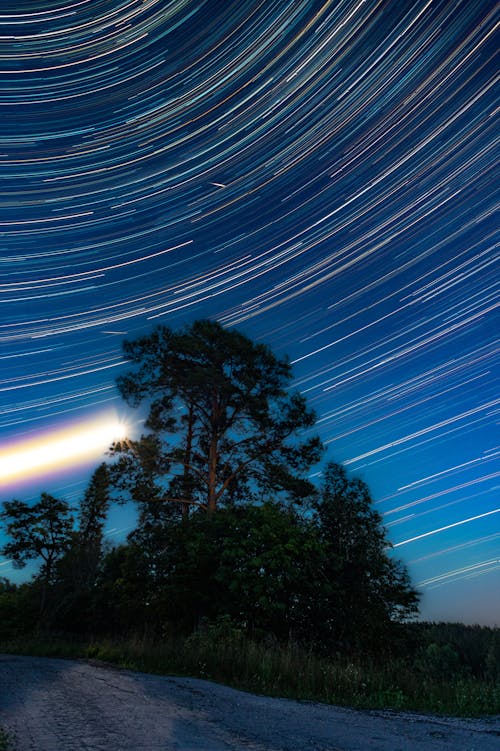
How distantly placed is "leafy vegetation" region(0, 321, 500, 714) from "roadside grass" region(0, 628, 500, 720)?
4cm

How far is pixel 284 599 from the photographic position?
51.8ft

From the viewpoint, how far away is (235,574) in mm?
15469

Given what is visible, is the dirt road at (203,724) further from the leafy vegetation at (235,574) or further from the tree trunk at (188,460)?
the tree trunk at (188,460)

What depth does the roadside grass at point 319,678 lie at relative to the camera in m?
8.09

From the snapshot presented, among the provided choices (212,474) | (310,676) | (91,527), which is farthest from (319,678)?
(91,527)

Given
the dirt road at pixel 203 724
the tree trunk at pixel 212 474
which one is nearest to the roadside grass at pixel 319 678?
the dirt road at pixel 203 724

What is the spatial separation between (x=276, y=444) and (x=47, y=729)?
20651 millimetres

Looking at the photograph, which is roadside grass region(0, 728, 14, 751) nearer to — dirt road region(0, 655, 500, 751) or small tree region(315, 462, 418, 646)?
dirt road region(0, 655, 500, 751)

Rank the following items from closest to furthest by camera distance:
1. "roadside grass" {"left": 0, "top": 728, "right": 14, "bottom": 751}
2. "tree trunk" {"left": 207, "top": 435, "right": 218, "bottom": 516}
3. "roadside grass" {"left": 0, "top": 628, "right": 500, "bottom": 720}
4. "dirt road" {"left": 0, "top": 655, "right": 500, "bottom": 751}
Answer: "roadside grass" {"left": 0, "top": 728, "right": 14, "bottom": 751} < "dirt road" {"left": 0, "top": 655, "right": 500, "bottom": 751} < "roadside grass" {"left": 0, "top": 628, "right": 500, "bottom": 720} < "tree trunk" {"left": 207, "top": 435, "right": 218, "bottom": 516}

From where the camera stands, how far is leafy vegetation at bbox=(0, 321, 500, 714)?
10.5 m

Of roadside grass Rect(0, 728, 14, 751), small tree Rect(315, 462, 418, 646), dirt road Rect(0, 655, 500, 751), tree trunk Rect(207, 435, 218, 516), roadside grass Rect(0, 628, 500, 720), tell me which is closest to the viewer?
Answer: roadside grass Rect(0, 728, 14, 751)

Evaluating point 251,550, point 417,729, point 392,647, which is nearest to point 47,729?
point 417,729

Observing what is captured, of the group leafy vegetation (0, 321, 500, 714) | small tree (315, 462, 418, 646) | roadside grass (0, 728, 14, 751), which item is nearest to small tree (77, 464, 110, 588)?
leafy vegetation (0, 321, 500, 714)

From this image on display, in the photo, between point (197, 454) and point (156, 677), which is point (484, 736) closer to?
point (156, 677)
